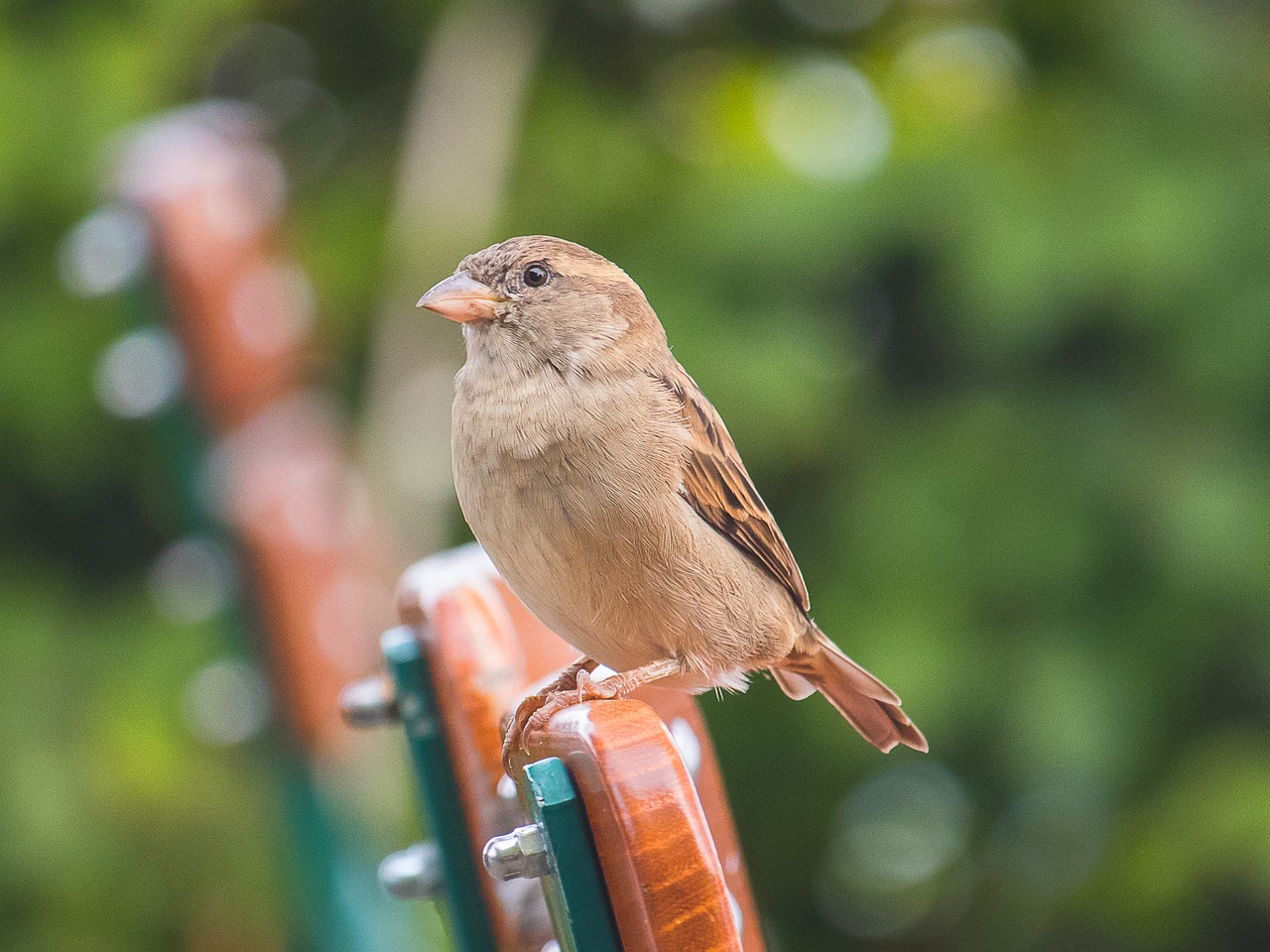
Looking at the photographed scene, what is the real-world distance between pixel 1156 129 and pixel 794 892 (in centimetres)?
183

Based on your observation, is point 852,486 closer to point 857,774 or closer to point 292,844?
point 857,774

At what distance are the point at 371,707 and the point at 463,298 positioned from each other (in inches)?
16.1

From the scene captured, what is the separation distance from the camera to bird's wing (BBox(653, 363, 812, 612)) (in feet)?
5.13

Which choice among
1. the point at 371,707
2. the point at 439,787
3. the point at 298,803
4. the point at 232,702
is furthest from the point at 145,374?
→ the point at 439,787

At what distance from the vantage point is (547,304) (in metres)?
1.54

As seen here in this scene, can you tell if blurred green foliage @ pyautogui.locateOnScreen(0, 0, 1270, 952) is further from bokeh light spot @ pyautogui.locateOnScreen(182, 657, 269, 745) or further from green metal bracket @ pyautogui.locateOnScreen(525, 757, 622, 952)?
green metal bracket @ pyautogui.locateOnScreen(525, 757, 622, 952)

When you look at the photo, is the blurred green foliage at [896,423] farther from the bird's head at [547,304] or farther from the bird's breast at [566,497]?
the bird's breast at [566,497]

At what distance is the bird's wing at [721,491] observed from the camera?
5.13ft

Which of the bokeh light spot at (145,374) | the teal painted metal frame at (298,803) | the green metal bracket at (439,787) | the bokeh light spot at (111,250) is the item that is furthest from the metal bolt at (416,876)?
the bokeh light spot at (111,250)

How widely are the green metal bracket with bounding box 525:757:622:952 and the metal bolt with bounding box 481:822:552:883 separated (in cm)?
1

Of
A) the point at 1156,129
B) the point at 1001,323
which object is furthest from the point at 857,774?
the point at 1156,129

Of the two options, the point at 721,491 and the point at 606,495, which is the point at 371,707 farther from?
the point at 721,491

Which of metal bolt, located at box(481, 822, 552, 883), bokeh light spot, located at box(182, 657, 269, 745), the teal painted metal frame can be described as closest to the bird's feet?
metal bolt, located at box(481, 822, 552, 883)

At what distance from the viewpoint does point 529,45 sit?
330 cm
